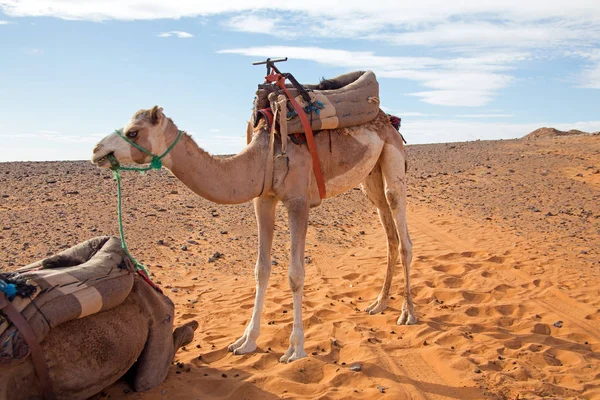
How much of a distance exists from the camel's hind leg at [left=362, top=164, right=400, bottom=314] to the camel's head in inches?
121

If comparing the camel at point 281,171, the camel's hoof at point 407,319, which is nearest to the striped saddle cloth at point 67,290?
the camel at point 281,171

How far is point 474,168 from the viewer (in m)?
17.3

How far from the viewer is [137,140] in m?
4.46

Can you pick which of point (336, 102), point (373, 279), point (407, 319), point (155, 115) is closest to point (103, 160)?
point (155, 115)

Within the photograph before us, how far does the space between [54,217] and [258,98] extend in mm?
6739

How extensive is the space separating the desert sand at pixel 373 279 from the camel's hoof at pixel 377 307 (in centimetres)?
10

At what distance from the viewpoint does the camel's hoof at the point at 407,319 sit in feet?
20.6

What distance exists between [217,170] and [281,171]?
2.06 ft

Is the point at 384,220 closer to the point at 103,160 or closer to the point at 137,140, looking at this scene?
the point at 137,140

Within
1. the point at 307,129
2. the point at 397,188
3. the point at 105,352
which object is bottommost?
the point at 105,352

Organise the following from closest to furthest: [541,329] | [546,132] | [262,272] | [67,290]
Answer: [67,290] → [262,272] → [541,329] → [546,132]

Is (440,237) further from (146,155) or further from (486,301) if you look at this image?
(146,155)

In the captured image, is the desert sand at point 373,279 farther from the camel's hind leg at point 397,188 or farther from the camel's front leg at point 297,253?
the camel's hind leg at point 397,188

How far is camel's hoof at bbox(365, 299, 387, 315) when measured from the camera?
6.71 m
